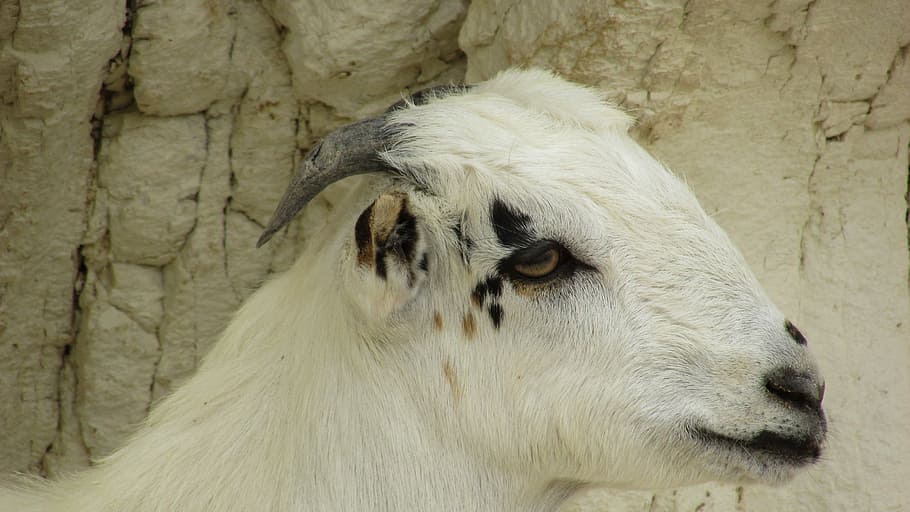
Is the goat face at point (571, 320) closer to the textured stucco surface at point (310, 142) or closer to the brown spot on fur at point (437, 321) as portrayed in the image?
the brown spot on fur at point (437, 321)

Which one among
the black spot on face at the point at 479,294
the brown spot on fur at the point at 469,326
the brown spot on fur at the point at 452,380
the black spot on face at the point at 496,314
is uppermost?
the black spot on face at the point at 479,294

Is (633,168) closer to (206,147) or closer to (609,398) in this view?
(609,398)

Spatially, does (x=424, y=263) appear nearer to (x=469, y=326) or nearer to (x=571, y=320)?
(x=469, y=326)

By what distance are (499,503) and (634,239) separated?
0.76 meters

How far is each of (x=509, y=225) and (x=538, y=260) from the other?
0.11m

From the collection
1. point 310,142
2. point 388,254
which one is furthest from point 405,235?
point 310,142

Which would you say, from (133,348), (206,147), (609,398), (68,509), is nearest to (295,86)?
(206,147)

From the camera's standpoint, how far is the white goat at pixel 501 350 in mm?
2439

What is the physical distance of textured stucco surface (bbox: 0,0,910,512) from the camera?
3.68 meters

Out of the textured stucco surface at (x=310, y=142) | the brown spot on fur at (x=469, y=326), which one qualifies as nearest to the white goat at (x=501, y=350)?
the brown spot on fur at (x=469, y=326)

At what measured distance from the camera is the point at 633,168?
258cm

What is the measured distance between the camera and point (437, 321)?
253 cm

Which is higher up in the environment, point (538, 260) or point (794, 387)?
point (538, 260)

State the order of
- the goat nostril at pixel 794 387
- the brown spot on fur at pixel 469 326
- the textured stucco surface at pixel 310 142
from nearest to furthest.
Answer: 1. the goat nostril at pixel 794 387
2. the brown spot on fur at pixel 469 326
3. the textured stucco surface at pixel 310 142
